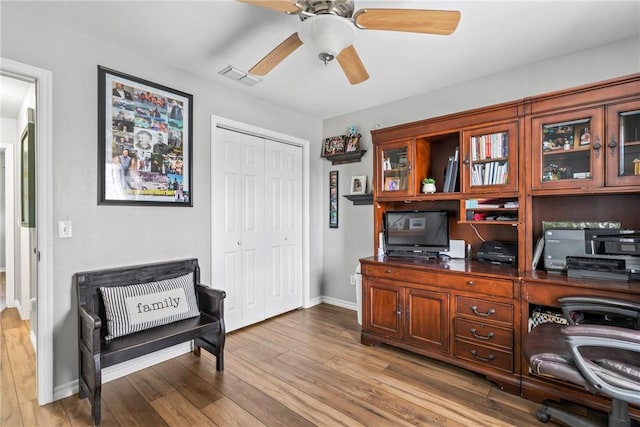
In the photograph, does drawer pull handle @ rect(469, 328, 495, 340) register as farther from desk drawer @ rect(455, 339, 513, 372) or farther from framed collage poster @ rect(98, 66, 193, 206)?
framed collage poster @ rect(98, 66, 193, 206)

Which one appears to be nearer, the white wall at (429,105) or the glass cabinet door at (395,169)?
the white wall at (429,105)

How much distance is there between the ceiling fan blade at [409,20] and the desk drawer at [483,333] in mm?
2011

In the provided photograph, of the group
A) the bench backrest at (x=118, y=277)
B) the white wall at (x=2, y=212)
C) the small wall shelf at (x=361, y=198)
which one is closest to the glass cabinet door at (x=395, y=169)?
the small wall shelf at (x=361, y=198)

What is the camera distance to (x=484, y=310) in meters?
2.29

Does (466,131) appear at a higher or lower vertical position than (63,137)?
higher

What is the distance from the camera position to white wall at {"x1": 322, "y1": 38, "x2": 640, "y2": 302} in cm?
239

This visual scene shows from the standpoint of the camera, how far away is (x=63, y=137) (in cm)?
213

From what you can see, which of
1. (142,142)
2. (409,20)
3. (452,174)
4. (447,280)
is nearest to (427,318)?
(447,280)

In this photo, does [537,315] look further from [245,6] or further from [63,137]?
[63,137]

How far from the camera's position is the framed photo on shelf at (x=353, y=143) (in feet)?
12.5

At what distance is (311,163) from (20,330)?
3.68 metres

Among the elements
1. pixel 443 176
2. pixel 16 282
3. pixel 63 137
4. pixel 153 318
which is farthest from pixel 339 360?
pixel 16 282

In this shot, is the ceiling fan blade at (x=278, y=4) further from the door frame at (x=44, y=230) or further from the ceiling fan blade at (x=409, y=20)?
the door frame at (x=44, y=230)

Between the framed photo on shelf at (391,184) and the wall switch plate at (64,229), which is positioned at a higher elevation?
the framed photo on shelf at (391,184)
